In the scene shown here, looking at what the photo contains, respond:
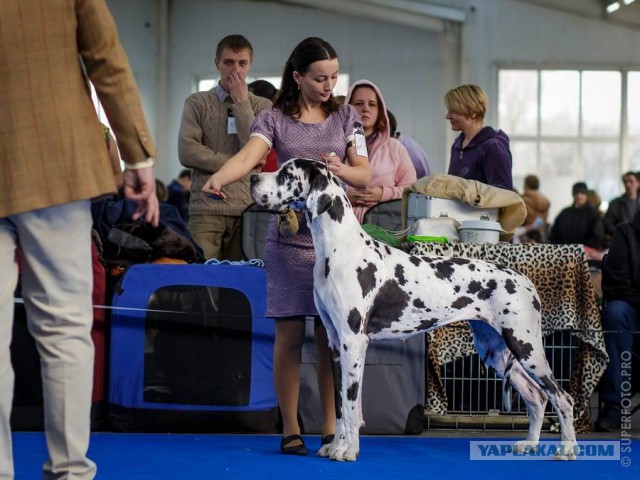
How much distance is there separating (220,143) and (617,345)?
6.83 ft

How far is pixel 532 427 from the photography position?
13.4 feet

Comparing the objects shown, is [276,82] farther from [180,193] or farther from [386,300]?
[386,300]

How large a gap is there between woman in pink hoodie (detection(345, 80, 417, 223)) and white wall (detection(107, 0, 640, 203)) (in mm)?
10179

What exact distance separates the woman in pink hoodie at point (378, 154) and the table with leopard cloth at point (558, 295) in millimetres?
579

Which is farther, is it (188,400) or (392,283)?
(188,400)

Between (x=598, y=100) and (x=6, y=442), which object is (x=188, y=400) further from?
(x=598, y=100)

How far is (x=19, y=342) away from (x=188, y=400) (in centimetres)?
74

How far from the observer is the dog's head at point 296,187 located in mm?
3645

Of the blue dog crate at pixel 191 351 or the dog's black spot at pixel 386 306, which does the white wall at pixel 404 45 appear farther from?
the dog's black spot at pixel 386 306

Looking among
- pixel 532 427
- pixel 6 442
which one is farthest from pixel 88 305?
pixel 532 427

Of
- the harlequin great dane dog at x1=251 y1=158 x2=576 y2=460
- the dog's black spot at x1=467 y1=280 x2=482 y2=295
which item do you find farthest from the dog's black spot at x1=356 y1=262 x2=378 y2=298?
the dog's black spot at x1=467 y1=280 x2=482 y2=295

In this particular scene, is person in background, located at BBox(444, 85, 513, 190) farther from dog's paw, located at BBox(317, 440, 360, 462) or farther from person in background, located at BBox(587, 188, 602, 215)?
person in background, located at BBox(587, 188, 602, 215)

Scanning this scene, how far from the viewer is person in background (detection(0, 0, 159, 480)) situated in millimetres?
2377

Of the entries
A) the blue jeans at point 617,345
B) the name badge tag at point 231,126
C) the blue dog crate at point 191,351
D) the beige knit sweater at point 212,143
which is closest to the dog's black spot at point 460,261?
the blue dog crate at point 191,351
